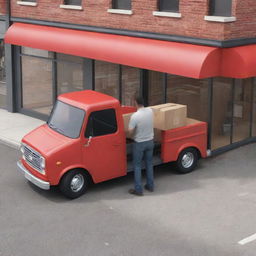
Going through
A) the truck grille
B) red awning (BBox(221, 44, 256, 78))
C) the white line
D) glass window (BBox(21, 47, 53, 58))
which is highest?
red awning (BBox(221, 44, 256, 78))

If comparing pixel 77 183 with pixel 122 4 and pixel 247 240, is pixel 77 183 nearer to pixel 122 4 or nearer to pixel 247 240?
pixel 247 240

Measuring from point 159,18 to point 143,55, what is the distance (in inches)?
42.0

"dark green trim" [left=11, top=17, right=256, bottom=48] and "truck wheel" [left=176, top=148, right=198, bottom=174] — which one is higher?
"dark green trim" [left=11, top=17, right=256, bottom=48]

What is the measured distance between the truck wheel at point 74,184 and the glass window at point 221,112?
13.8 feet

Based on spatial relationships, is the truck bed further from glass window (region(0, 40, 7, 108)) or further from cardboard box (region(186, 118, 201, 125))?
glass window (region(0, 40, 7, 108))

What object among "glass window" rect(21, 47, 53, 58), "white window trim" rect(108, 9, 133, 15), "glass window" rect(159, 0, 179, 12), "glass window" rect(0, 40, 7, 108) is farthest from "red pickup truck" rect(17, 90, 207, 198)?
"glass window" rect(0, 40, 7, 108)

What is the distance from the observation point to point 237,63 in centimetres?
1370

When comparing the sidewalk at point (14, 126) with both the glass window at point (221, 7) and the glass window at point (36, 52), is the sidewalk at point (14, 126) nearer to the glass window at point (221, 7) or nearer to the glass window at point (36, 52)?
the glass window at point (36, 52)

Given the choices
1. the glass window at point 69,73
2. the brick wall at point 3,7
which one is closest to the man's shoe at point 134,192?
the glass window at point 69,73

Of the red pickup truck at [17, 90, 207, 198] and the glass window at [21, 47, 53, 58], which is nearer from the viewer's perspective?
the red pickup truck at [17, 90, 207, 198]

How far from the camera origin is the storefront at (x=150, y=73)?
45.5ft

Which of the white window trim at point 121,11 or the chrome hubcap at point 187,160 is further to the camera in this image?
the white window trim at point 121,11

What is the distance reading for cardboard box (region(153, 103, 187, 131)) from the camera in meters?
13.1

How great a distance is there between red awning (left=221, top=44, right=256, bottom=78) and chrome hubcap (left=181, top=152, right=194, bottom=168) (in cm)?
214
